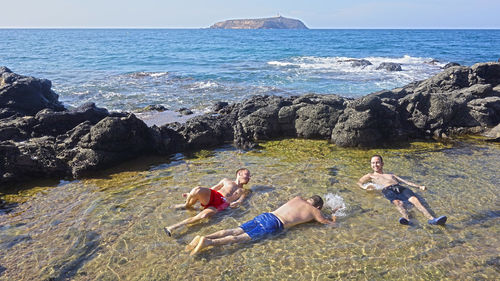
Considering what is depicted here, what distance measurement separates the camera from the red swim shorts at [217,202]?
23.8 ft

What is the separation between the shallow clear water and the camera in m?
5.53

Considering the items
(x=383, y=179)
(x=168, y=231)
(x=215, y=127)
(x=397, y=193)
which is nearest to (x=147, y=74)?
(x=215, y=127)

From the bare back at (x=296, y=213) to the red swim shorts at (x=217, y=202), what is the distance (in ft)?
3.90

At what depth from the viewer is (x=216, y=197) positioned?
24.1 feet

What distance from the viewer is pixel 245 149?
11375mm

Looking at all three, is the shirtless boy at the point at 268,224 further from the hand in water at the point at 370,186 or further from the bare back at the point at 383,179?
the bare back at the point at 383,179

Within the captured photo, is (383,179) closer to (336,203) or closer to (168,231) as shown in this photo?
(336,203)

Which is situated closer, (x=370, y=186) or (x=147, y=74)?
(x=370, y=186)

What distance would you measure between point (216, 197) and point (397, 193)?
159 inches

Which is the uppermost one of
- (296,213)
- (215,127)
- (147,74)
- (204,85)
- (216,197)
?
(147,74)

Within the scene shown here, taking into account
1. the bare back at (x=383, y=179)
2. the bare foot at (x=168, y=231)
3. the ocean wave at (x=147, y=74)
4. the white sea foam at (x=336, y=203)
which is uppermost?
the ocean wave at (x=147, y=74)

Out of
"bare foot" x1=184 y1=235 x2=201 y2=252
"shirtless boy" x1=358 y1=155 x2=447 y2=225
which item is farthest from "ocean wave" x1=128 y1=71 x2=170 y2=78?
"bare foot" x1=184 y1=235 x2=201 y2=252

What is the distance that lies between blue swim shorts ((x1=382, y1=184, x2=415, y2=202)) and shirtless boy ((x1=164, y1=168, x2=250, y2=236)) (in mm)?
3192

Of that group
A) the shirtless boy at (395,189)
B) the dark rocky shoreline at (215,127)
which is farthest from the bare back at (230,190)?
the dark rocky shoreline at (215,127)
